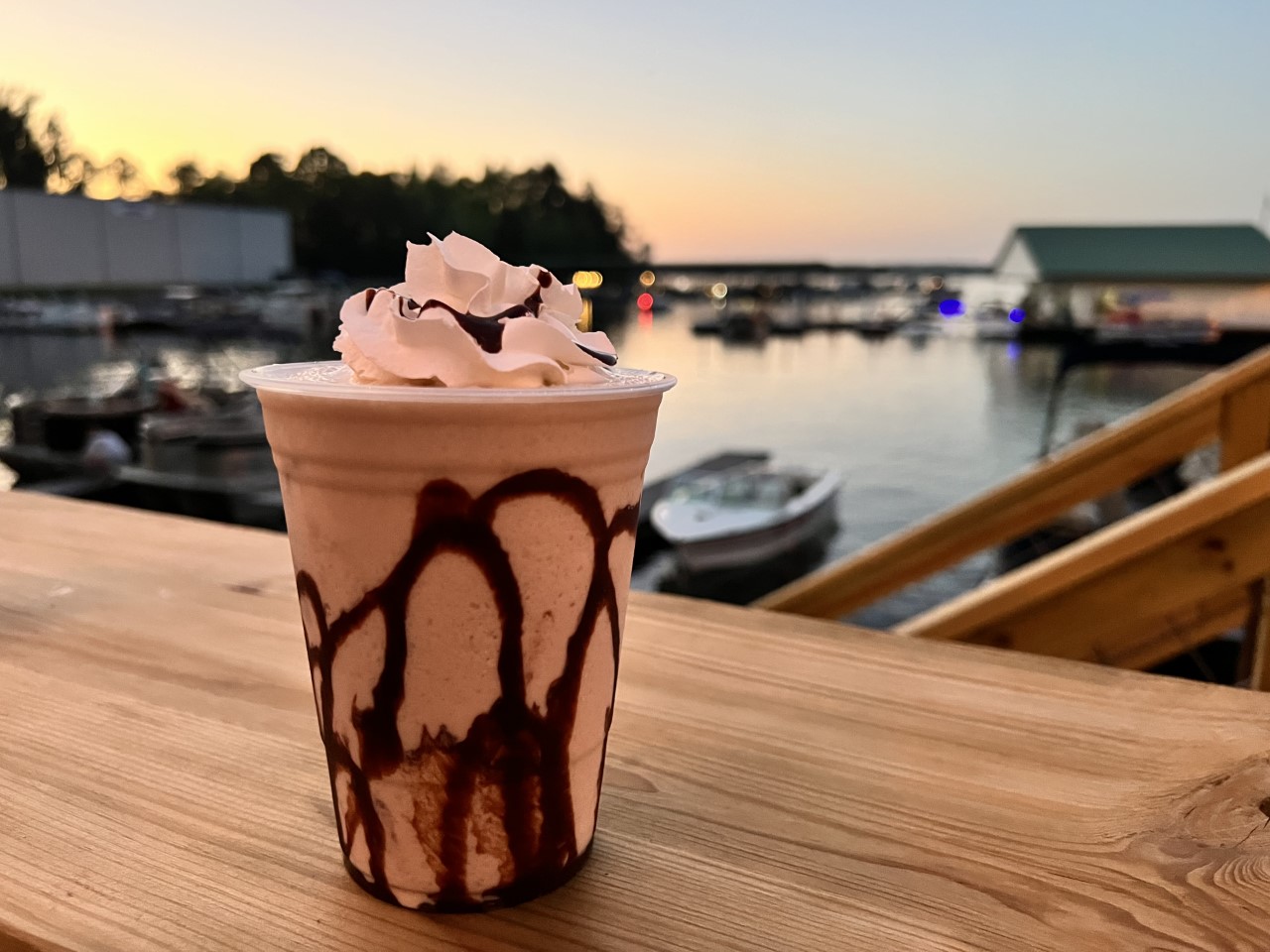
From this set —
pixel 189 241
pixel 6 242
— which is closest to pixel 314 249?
pixel 6 242

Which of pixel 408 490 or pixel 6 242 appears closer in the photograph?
pixel 408 490

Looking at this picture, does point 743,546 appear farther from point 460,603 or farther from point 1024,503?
point 460,603

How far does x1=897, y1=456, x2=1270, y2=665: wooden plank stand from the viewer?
101 cm

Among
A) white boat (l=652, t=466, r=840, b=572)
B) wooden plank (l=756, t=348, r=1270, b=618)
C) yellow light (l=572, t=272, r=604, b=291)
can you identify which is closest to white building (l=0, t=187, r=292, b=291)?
white boat (l=652, t=466, r=840, b=572)

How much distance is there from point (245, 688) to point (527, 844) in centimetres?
39

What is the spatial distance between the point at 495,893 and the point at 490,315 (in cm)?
33

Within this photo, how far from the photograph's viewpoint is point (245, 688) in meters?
0.79

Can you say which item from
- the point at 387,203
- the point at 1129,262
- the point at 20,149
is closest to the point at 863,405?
the point at 1129,262

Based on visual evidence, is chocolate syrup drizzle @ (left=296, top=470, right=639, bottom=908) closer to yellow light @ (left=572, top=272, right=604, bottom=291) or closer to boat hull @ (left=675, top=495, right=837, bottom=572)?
yellow light @ (left=572, top=272, right=604, bottom=291)

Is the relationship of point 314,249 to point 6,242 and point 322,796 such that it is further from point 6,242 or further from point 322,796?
point 322,796

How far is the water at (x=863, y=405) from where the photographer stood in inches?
576

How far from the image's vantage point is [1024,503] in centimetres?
158

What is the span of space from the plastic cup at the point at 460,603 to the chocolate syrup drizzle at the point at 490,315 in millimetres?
47

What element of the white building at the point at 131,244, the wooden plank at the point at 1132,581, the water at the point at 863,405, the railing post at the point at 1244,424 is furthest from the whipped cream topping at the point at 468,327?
the white building at the point at 131,244
